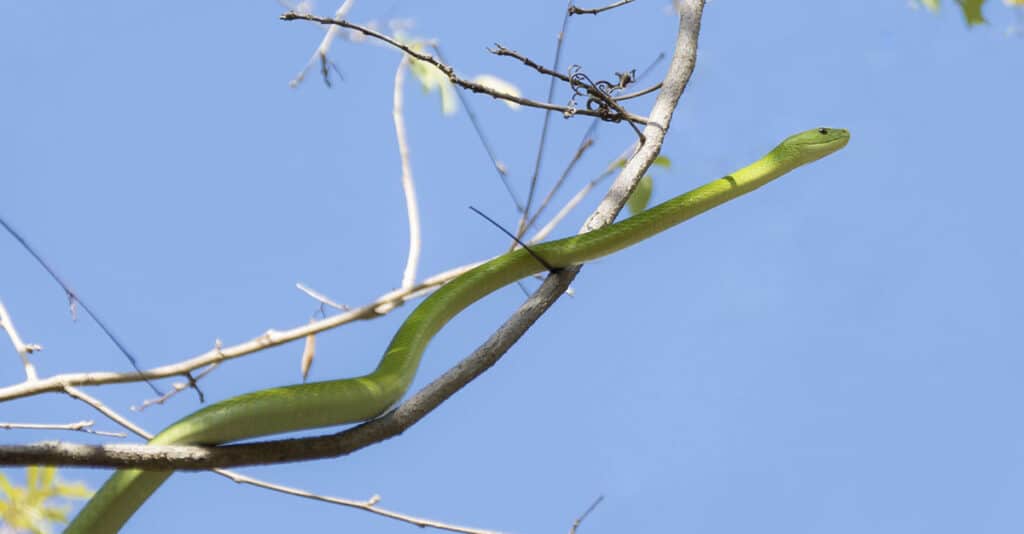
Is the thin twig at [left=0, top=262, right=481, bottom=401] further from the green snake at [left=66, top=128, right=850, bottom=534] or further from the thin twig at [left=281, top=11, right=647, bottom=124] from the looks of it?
the thin twig at [left=281, top=11, right=647, bottom=124]

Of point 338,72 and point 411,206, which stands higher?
point 338,72

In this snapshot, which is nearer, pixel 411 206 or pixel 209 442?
pixel 209 442

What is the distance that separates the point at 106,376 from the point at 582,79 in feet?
4.64

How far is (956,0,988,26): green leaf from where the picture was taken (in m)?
3.21

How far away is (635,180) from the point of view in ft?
10.0

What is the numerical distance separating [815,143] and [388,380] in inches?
74.9

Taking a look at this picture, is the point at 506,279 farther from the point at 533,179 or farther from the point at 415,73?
the point at 415,73

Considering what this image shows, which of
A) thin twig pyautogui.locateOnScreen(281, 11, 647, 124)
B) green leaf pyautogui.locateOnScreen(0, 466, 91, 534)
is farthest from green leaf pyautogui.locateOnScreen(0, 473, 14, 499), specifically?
thin twig pyautogui.locateOnScreen(281, 11, 647, 124)

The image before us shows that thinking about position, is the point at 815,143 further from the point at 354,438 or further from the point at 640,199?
the point at 354,438

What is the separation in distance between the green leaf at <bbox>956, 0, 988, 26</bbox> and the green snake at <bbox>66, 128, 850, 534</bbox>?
2.40ft

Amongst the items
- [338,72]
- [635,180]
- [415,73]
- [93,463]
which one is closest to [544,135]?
[635,180]

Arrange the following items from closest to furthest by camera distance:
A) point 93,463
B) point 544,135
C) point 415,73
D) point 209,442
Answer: point 93,463, point 209,442, point 544,135, point 415,73

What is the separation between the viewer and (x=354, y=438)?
7.80ft

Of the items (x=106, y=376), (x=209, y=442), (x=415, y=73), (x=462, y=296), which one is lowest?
(x=209, y=442)
